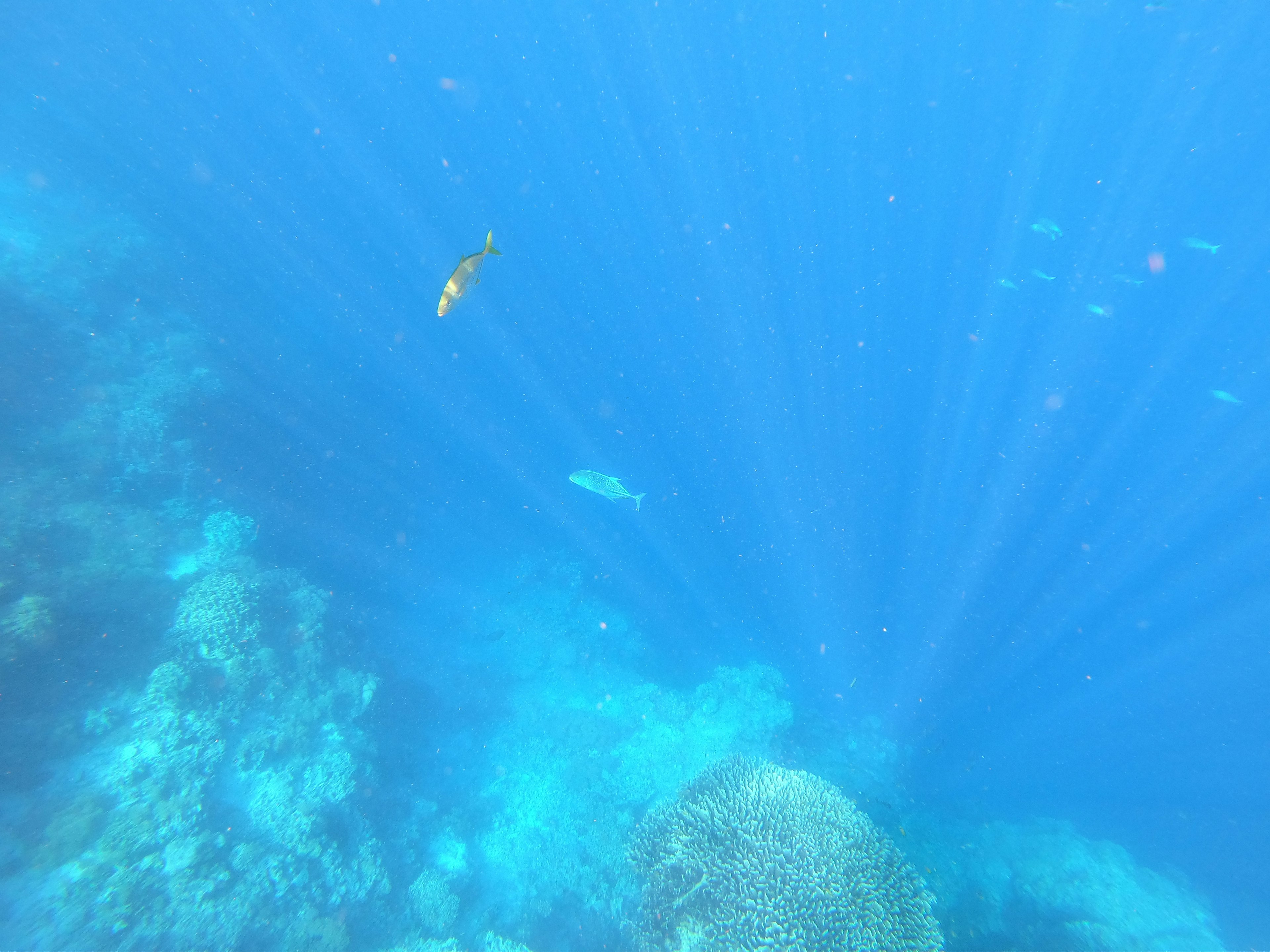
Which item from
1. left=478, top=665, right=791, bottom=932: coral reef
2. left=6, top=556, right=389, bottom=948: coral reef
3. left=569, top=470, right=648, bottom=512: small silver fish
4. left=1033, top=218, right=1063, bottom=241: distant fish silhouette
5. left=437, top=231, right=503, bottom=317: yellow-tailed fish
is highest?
left=1033, top=218, right=1063, bottom=241: distant fish silhouette

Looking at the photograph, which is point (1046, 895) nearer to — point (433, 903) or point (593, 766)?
point (593, 766)

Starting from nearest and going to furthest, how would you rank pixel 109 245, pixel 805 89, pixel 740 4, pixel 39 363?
1. pixel 39 363
2. pixel 109 245
3. pixel 740 4
4. pixel 805 89

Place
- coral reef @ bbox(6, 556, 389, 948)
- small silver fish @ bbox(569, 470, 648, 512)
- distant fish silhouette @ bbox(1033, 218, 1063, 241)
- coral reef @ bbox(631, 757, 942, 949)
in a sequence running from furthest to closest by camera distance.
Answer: distant fish silhouette @ bbox(1033, 218, 1063, 241)
small silver fish @ bbox(569, 470, 648, 512)
coral reef @ bbox(6, 556, 389, 948)
coral reef @ bbox(631, 757, 942, 949)

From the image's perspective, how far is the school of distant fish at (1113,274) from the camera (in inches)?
515

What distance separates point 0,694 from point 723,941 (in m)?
9.35

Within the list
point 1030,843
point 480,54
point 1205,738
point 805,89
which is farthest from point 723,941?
point 480,54

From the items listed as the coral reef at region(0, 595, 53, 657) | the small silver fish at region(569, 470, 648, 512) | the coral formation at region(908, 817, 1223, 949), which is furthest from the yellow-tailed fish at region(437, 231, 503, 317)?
the coral formation at region(908, 817, 1223, 949)

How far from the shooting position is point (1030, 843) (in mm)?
8523

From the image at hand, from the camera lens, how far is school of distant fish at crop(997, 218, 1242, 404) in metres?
13.1

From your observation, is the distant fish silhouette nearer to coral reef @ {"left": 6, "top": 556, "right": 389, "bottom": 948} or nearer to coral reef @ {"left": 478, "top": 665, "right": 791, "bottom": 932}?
coral reef @ {"left": 478, "top": 665, "right": 791, "bottom": 932}

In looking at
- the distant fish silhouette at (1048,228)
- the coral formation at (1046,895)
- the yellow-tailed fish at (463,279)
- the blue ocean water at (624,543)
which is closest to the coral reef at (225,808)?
the blue ocean water at (624,543)

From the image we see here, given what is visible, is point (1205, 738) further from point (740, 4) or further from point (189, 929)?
point (740, 4)

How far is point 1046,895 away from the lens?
289 inches

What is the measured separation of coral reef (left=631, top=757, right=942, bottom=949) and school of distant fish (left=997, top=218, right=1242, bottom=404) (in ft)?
53.9
